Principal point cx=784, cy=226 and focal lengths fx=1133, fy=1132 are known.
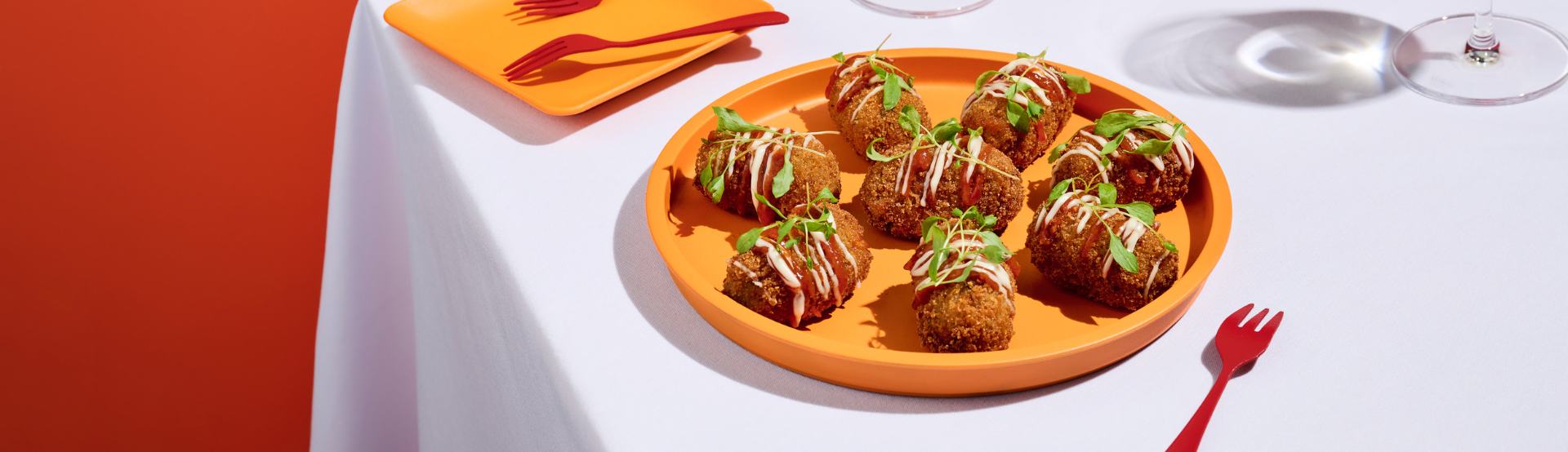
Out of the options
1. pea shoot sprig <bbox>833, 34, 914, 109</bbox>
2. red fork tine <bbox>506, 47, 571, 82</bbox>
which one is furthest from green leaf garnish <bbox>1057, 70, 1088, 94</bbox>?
red fork tine <bbox>506, 47, 571, 82</bbox>

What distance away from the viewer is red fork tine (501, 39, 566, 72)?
1.67 metres

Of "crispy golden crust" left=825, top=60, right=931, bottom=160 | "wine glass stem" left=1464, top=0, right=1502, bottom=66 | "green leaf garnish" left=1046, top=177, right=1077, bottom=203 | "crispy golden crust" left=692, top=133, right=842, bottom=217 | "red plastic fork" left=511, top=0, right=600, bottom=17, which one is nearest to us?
"green leaf garnish" left=1046, top=177, right=1077, bottom=203

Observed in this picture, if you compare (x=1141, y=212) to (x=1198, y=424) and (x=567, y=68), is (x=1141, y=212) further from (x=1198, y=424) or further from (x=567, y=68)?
(x=567, y=68)

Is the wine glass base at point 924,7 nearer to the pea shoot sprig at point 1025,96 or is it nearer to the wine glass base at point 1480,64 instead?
the pea shoot sprig at point 1025,96

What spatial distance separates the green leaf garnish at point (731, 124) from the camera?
1412 mm

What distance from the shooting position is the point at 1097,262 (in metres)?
1.22

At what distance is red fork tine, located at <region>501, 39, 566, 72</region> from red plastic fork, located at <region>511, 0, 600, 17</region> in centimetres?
20

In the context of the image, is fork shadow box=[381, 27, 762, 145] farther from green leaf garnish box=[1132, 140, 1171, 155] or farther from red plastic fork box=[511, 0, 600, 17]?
green leaf garnish box=[1132, 140, 1171, 155]

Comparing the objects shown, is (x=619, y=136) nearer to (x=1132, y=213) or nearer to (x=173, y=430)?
(x=1132, y=213)

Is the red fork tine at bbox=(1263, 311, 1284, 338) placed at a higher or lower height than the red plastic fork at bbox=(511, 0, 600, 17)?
lower

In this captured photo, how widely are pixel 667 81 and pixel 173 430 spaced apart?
1.96 metres

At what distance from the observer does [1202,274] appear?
120 cm

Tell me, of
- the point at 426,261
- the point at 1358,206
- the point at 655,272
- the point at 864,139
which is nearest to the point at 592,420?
the point at 655,272

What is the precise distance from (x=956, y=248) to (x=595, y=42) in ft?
2.49
